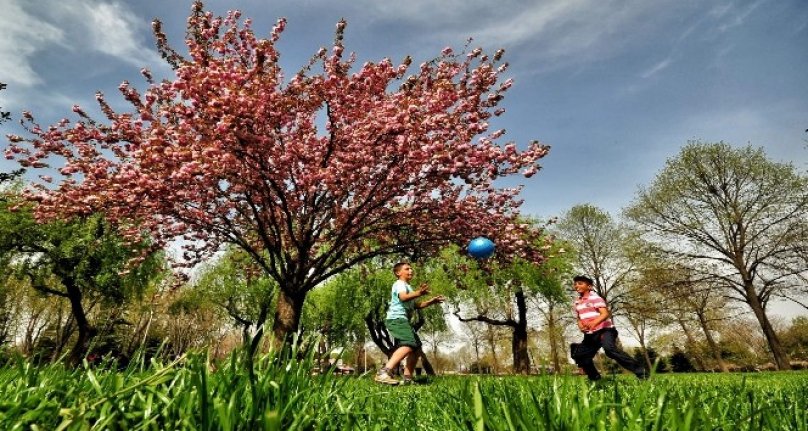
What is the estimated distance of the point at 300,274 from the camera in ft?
40.3

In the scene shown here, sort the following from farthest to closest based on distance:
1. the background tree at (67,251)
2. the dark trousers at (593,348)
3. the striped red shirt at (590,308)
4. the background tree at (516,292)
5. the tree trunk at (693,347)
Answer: the tree trunk at (693,347), the background tree at (516,292), the background tree at (67,251), the striped red shirt at (590,308), the dark trousers at (593,348)

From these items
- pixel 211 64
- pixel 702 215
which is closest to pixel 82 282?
pixel 211 64

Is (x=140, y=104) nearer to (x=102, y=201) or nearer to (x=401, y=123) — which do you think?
(x=102, y=201)

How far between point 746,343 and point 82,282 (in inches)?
2726

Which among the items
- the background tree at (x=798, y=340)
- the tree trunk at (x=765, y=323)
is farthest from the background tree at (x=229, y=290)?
the background tree at (x=798, y=340)

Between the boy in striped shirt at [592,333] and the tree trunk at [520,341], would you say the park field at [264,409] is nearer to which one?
the boy in striped shirt at [592,333]

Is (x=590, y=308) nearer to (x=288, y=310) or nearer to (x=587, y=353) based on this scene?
(x=587, y=353)

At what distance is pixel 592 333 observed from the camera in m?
7.13

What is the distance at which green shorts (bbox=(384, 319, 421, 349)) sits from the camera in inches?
276

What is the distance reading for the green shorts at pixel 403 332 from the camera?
700cm

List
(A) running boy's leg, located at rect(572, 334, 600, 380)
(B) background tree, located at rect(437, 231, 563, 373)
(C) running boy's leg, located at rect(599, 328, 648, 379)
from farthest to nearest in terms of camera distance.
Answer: (B) background tree, located at rect(437, 231, 563, 373) → (A) running boy's leg, located at rect(572, 334, 600, 380) → (C) running boy's leg, located at rect(599, 328, 648, 379)

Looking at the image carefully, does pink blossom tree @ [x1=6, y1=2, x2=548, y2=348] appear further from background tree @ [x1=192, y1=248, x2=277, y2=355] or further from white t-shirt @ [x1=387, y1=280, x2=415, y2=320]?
background tree @ [x1=192, y1=248, x2=277, y2=355]

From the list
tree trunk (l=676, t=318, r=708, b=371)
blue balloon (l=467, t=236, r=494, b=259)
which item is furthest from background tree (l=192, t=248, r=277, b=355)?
tree trunk (l=676, t=318, r=708, b=371)

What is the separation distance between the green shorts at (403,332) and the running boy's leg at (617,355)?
3.09m
